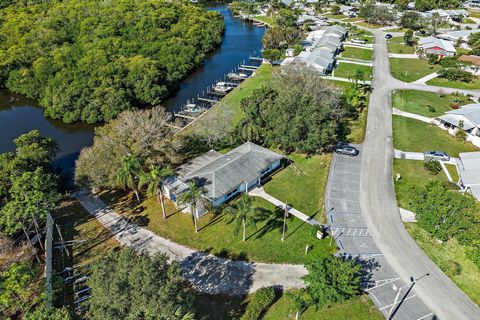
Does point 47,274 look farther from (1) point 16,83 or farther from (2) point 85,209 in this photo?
(1) point 16,83

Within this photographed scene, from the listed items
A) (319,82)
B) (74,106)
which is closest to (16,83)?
(74,106)

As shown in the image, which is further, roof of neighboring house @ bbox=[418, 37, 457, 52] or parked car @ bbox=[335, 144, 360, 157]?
roof of neighboring house @ bbox=[418, 37, 457, 52]

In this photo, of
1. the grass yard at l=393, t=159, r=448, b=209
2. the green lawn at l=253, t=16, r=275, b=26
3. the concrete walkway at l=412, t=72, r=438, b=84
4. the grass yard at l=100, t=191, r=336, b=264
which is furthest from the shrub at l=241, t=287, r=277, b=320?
the green lawn at l=253, t=16, r=275, b=26

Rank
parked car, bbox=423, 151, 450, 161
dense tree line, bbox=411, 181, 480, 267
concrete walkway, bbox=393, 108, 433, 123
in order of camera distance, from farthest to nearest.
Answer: concrete walkway, bbox=393, 108, 433, 123 → parked car, bbox=423, 151, 450, 161 → dense tree line, bbox=411, 181, 480, 267

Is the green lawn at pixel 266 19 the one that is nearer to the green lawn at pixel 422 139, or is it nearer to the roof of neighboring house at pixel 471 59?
the roof of neighboring house at pixel 471 59

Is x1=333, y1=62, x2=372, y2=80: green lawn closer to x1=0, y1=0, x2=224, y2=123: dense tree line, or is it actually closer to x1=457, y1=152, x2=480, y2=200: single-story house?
x1=457, y1=152, x2=480, y2=200: single-story house

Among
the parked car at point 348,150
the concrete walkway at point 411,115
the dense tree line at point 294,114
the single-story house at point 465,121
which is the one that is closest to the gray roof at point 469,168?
the single-story house at point 465,121
